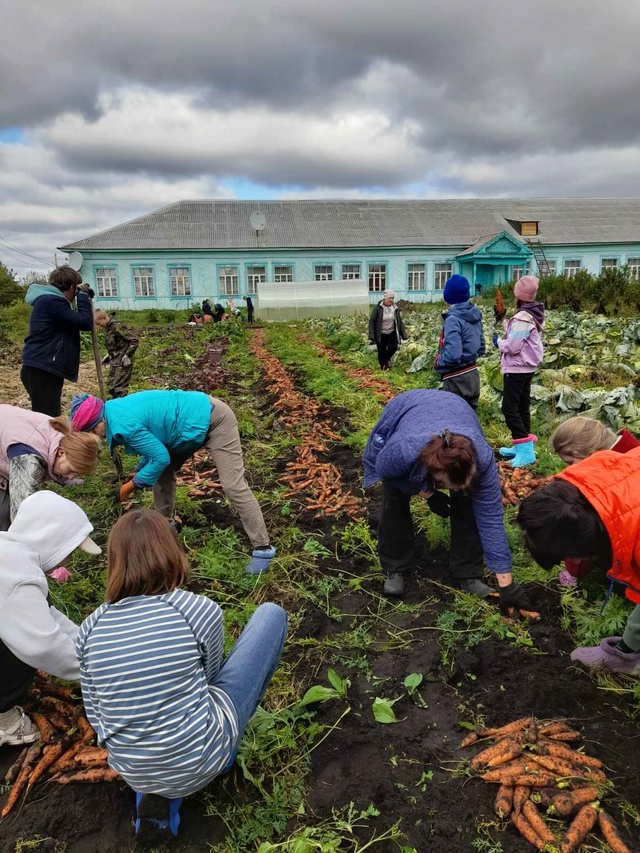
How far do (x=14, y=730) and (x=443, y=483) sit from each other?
225cm

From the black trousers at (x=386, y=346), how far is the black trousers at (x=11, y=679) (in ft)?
28.5

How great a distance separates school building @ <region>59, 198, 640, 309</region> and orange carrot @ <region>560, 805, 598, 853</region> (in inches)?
1233

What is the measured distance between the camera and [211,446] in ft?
13.1

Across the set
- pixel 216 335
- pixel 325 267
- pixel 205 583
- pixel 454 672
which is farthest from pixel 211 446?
pixel 325 267

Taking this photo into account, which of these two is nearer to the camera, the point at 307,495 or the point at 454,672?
the point at 454,672

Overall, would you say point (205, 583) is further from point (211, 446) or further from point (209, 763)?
point (209, 763)

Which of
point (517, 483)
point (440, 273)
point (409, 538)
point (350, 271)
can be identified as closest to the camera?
point (409, 538)

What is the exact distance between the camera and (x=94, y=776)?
2.47 meters

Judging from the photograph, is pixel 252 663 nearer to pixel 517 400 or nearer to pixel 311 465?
pixel 311 465

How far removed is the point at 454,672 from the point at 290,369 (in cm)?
916

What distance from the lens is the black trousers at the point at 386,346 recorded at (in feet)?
34.8

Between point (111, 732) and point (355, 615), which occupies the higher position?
point (111, 732)

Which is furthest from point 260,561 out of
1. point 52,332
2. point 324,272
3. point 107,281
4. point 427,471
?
point 324,272

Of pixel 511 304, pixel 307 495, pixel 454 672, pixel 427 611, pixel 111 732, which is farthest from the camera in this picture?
pixel 511 304
